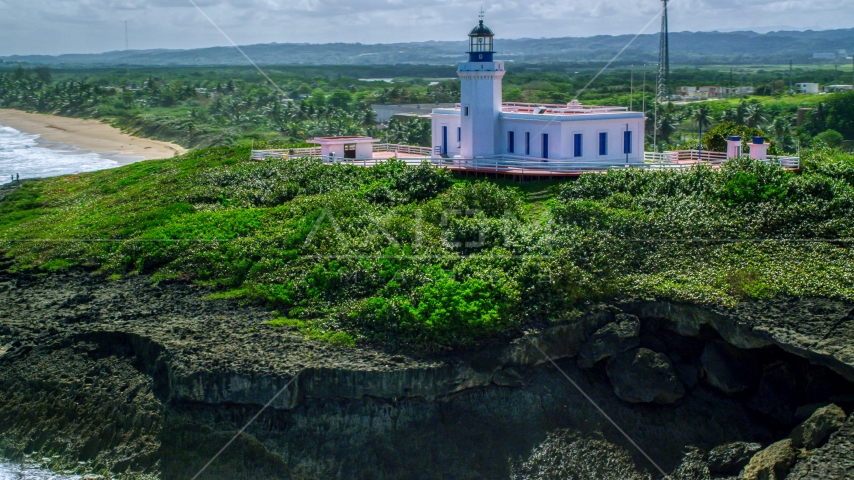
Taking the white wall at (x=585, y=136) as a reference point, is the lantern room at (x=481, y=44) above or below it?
above

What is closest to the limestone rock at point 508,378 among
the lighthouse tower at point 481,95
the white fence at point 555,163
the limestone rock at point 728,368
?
the limestone rock at point 728,368

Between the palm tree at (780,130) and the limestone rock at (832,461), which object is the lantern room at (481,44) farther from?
the palm tree at (780,130)

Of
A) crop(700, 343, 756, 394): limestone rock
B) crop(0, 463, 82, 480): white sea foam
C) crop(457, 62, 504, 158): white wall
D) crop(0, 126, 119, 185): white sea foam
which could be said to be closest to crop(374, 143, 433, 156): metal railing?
crop(457, 62, 504, 158): white wall

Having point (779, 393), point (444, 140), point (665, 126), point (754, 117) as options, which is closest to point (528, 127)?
point (444, 140)

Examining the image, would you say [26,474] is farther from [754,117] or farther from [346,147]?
[754,117]

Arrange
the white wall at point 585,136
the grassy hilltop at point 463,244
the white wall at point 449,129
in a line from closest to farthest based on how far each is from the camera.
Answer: the grassy hilltop at point 463,244
the white wall at point 585,136
the white wall at point 449,129

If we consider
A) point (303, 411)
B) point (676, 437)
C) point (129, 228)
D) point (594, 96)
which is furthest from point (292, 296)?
point (594, 96)

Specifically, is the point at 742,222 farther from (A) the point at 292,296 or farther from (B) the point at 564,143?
(A) the point at 292,296
